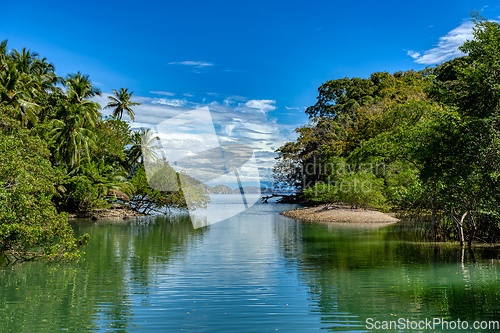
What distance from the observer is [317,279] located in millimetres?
13352

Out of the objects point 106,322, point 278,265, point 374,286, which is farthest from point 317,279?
point 106,322

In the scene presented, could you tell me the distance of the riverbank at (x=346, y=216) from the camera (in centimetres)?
3601

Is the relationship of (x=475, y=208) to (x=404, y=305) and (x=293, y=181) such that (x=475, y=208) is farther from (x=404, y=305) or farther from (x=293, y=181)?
(x=293, y=181)

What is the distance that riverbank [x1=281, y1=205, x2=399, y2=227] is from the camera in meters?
36.0

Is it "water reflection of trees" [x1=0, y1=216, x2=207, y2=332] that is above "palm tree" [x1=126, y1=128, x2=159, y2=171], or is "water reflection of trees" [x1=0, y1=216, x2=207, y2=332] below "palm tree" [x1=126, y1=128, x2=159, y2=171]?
below

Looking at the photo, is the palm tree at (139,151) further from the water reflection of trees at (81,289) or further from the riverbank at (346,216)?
the water reflection of trees at (81,289)

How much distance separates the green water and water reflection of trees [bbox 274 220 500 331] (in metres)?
0.03

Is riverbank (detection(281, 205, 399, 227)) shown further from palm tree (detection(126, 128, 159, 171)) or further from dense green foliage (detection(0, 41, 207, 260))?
palm tree (detection(126, 128, 159, 171))

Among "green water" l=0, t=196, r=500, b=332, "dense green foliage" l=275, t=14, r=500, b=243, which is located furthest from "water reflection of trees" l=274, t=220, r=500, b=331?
"dense green foliage" l=275, t=14, r=500, b=243

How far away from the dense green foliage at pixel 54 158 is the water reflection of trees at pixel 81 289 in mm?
1221

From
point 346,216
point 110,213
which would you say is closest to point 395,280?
point 346,216

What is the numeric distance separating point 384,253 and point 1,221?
1626 centimetres

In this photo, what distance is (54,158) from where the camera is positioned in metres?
37.0

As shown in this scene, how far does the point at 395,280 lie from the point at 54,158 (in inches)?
1356
